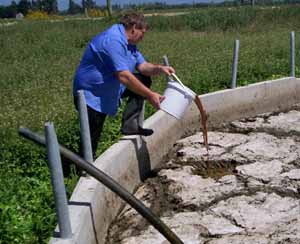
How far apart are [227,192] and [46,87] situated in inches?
192

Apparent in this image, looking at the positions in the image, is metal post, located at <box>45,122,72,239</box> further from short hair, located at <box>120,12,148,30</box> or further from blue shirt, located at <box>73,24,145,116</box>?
short hair, located at <box>120,12,148,30</box>

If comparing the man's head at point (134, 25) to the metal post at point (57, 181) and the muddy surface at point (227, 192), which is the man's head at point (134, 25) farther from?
the metal post at point (57, 181)

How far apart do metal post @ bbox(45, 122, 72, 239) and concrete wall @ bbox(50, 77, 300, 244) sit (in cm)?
8

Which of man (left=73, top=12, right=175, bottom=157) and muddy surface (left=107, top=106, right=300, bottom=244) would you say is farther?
man (left=73, top=12, right=175, bottom=157)

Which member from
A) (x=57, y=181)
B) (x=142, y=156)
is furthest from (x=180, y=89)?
(x=57, y=181)

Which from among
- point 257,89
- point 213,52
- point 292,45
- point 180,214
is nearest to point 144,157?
point 180,214

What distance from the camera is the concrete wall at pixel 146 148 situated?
12.5 feet

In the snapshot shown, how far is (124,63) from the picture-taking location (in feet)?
15.1

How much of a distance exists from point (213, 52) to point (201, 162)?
261 inches

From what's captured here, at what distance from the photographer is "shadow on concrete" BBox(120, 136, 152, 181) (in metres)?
5.33

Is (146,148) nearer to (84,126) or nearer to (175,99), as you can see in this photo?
(175,99)

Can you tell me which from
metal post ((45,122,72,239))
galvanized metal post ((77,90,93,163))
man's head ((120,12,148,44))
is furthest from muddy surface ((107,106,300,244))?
man's head ((120,12,148,44))

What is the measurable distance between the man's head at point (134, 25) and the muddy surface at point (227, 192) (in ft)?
4.42

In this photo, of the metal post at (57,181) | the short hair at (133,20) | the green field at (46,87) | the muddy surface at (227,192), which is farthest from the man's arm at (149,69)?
the metal post at (57,181)
